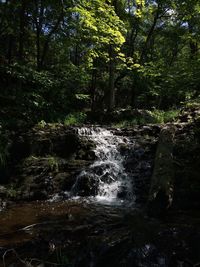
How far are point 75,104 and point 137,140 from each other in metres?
11.7

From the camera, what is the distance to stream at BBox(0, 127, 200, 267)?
13.5 ft

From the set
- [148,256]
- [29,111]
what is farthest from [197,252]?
[29,111]

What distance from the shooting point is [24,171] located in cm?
915

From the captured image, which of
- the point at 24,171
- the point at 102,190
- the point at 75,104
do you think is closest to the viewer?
the point at 102,190

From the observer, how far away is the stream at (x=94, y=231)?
412cm

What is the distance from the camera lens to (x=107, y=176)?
8875mm

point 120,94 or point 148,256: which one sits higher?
point 120,94

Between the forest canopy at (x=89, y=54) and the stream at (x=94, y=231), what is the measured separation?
16.0 ft

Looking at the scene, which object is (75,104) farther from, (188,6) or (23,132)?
(23,132)

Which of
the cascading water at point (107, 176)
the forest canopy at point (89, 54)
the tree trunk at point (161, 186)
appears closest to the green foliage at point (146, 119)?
the forest canopy at point (89, 54)

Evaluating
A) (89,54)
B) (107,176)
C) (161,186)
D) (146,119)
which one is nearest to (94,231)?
(161,186)

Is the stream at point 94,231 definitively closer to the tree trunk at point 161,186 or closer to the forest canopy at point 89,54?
the tree trunk at point 161,186

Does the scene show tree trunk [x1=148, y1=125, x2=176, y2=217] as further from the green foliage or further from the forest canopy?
the green foliage

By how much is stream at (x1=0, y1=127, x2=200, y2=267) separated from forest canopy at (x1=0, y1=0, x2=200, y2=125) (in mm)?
4864
